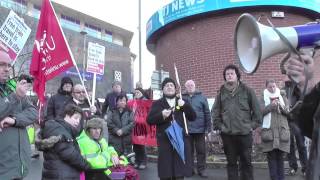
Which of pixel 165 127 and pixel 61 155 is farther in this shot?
pixel 165 127

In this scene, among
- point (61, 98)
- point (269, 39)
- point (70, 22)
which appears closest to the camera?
point (269, 39)

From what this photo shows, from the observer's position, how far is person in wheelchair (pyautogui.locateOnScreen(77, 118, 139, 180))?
5645 millimetres

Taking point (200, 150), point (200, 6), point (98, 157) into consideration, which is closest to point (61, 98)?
point (98, 157)

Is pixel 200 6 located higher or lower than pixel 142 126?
higher

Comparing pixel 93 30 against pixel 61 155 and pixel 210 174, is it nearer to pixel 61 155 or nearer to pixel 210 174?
pixel 210 174

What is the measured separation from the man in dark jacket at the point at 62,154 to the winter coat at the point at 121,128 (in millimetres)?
3752

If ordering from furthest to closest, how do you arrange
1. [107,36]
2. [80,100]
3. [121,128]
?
[107,36]
[121,128]
[80,100]

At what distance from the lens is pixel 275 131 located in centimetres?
748

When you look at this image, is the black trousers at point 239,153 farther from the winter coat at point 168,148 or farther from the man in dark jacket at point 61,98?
the man in dark jacket at point 61,98

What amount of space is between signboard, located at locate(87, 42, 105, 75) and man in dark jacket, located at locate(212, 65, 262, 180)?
3.28 metres

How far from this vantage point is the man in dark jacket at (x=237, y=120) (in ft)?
22.0

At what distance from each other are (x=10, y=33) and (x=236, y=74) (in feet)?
11.0

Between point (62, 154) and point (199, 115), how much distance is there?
420 cm

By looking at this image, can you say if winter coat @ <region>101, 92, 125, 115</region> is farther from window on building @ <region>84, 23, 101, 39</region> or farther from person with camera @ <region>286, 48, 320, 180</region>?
window on building @ <region>84, 23, 101, 39</region>
